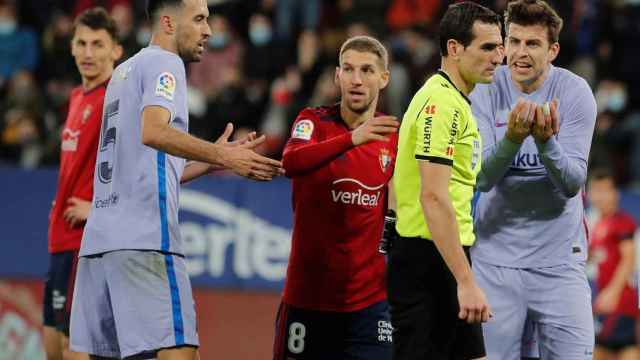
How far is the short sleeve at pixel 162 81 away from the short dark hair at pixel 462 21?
1.32m

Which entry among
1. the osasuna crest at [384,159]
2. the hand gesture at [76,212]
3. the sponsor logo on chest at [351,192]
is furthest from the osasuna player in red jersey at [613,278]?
the hand gesture at [76,212]

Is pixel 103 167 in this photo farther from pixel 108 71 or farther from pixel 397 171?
pixel 108 71

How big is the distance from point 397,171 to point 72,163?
9.19 feet

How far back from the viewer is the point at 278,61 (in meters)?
16.9

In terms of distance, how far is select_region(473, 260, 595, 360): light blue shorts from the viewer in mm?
6930

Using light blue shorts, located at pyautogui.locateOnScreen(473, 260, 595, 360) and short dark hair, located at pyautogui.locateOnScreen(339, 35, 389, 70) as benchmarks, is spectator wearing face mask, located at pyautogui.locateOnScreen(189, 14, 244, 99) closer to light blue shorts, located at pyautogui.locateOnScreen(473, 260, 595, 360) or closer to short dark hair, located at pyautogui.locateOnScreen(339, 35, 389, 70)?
short dark hair, located at pyautogui.locateOnScreen(339, 35, 389, 70)

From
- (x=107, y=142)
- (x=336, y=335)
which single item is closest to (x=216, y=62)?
(x=336, y=335)

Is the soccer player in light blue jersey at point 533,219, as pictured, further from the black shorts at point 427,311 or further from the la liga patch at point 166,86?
the la liga patch at point 166,86

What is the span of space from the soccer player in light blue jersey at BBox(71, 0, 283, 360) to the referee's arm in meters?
0.75

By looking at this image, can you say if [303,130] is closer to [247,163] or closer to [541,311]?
[247,163]

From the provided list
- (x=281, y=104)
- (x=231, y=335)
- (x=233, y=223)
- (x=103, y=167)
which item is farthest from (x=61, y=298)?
(x=281, y=104)

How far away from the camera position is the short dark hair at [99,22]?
8.76 m

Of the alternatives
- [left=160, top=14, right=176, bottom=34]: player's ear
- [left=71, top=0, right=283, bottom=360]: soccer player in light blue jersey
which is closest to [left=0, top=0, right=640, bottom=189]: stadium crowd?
[left=71, top=0, right=283, bottom=360]: soccer player in light blue jersey

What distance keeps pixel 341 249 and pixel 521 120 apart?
1.50 meters
